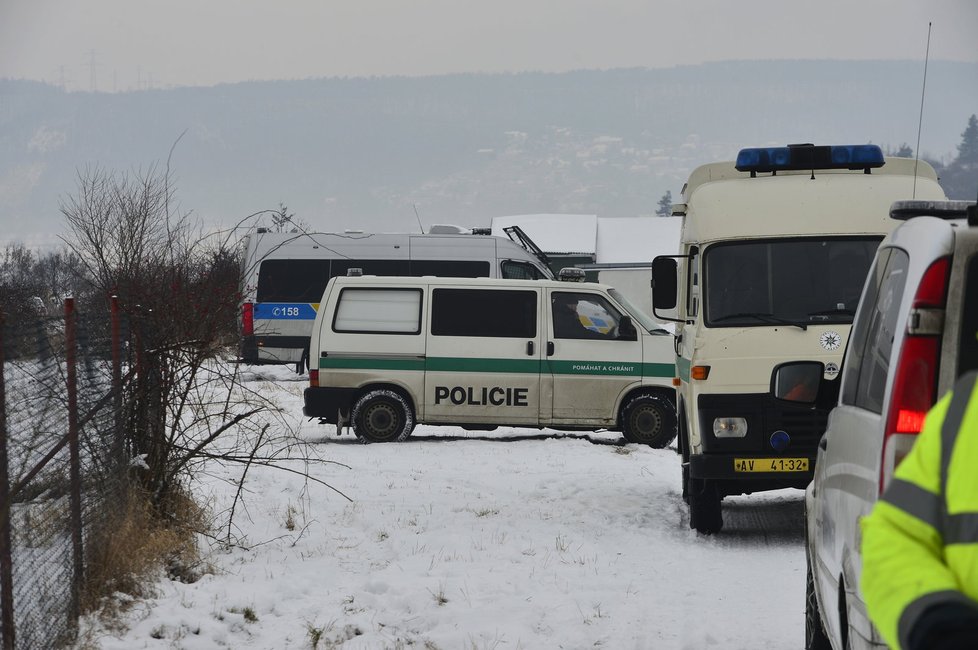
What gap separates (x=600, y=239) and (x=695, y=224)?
224 feet

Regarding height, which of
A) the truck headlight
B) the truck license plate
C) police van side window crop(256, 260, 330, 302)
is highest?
police van side window crop(256, 260, 330, 302)

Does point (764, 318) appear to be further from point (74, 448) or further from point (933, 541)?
point (933, 541)

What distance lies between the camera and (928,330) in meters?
3.18

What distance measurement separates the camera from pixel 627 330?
15.7 meters

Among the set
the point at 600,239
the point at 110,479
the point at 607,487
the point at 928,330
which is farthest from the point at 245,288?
the point at 600,239

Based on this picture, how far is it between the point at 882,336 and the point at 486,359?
39.4ft

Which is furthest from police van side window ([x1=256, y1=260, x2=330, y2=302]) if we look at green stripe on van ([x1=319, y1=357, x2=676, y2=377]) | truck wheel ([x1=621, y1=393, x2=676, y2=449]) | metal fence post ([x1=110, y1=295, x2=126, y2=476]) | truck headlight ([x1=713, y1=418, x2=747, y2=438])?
metal fence post ([x1=110, y1=295, x2=126, y2=476])

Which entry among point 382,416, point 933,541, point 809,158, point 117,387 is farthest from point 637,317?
point 933,541

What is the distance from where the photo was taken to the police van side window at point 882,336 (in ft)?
11.6

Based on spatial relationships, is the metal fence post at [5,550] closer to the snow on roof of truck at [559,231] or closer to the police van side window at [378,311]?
the police van side window at [378,311]

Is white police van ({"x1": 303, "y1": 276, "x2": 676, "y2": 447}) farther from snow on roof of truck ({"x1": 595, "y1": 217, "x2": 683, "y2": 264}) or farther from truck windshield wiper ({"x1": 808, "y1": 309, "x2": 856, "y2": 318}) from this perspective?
snow on roof of truck ({"x1": 595, "y1": 217, "x2": 683, "y2": 264})

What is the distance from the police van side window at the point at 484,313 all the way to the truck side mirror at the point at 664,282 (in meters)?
5.58

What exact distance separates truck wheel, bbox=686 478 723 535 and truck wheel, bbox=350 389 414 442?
676 cm

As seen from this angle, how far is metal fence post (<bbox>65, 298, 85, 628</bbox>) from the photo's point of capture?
6.11m
